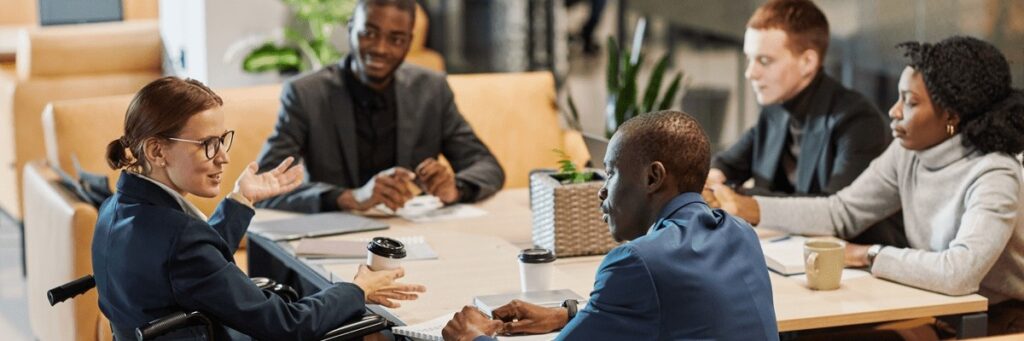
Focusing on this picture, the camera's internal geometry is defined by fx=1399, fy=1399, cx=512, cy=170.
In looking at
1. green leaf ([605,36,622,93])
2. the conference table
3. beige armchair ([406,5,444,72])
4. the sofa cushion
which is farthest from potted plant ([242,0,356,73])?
the conference table

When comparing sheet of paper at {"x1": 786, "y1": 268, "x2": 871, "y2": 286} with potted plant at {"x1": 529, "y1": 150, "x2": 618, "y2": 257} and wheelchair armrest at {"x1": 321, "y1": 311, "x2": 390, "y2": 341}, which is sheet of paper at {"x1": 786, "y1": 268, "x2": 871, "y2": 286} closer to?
potted plant at {"x1": 529, "y1": 150, "x2": 618, "y2": 257}

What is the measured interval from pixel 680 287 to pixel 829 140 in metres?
1.99

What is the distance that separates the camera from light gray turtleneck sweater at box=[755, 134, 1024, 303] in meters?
3.05

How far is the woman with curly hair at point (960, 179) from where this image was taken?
3.07 m

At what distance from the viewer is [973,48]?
3299 millimetres

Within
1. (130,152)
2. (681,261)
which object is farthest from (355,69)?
(681,261)

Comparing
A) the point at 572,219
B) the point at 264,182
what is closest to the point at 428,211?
the point at 572,219

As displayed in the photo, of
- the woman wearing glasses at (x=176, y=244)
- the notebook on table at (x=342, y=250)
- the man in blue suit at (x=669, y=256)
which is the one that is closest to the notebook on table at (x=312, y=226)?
the notebook on table at (x=342, y=250)

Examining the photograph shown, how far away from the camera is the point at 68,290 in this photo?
292 centimetres

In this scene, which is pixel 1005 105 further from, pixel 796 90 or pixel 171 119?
pixel 171 119

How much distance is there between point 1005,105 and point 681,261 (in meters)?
1.37

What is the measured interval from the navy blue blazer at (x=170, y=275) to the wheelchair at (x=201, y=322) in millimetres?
29

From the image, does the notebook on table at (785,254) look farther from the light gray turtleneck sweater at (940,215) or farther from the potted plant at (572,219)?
the potted plant at (572,219)

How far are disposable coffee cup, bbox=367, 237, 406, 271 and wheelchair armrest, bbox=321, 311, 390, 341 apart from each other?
0.67ft
